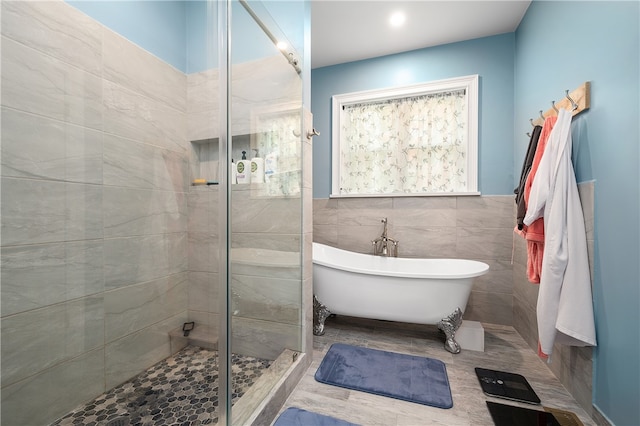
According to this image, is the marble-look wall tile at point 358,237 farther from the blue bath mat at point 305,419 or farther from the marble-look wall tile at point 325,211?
the blue bath mat at point 305,419

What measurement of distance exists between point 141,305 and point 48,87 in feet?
3.36

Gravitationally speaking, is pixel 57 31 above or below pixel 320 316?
above

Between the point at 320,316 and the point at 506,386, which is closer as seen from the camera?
the point at 506,386

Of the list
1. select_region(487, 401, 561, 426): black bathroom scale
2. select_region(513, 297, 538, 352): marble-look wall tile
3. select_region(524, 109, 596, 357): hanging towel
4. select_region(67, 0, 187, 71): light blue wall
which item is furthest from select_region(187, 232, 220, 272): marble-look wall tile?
select_region(513, 297, 538, 352): marble-look wall tile

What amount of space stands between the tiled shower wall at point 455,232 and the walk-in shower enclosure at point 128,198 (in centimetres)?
155

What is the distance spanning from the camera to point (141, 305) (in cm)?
131

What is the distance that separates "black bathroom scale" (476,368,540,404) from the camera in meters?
1.46

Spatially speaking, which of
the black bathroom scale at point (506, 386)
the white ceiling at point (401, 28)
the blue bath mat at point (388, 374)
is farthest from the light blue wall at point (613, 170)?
the white ceiling at point (401, 28)

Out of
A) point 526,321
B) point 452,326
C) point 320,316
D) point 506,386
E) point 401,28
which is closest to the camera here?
point 506,386

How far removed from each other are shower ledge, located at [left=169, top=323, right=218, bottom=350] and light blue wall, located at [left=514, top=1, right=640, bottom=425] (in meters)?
1.68

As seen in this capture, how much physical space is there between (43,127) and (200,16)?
816 millimetres

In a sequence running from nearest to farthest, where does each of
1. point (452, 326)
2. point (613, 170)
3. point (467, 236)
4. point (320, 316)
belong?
point (613, 170) → point (452, 326) → point (320, 316) → point (467, 236)

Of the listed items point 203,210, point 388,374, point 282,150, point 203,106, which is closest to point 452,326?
point 388,374

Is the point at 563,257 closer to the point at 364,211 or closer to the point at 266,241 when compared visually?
the point at 266,241
